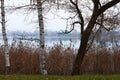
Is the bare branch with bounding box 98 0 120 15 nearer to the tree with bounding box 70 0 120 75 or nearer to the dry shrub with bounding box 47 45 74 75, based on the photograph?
the tree with bounding box 70 0 120 75

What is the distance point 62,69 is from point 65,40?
2.42 m

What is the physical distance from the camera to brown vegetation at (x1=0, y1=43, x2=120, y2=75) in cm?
2050

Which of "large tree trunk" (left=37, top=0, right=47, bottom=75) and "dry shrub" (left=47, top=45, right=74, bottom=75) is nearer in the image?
"large tree trunk" (left=37, top=0, right=47, bottom=75)

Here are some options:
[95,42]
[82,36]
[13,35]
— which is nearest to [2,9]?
[13,35]

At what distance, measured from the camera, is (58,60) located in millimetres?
20750

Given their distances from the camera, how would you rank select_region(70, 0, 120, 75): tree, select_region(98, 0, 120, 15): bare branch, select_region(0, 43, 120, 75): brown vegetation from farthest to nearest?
select_region(0, 43, 120, 75): brown vegetation → select_region(70, 0, 120, 75): tree → select_region(98, 0, 120, 15): bare branch

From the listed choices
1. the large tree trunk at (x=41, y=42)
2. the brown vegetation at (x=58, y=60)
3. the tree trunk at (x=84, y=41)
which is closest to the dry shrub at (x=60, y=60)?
the brown vegetation at (x=58, y=60)

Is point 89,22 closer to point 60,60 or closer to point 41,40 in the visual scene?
point 41,40

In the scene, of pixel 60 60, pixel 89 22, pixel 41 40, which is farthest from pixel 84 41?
pixel 60 60

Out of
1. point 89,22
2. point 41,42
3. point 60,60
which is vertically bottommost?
point 60,60

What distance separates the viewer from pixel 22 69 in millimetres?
20406

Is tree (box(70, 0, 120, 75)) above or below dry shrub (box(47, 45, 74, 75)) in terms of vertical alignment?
above

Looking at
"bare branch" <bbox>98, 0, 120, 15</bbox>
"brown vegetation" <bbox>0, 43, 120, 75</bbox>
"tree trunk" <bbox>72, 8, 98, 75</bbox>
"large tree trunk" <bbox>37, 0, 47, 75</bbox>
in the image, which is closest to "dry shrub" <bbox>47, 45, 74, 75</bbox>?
"brown vegetation" <bbox>0, 43, 120, 75</bbox>

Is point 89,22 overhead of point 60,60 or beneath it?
overhead
